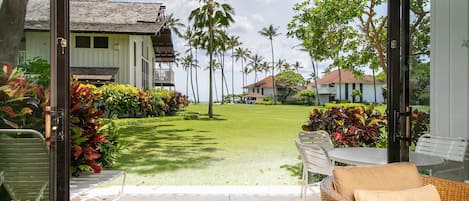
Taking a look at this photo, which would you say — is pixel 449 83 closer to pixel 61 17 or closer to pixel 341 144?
pixel 341 144

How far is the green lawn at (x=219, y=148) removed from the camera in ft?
19.3

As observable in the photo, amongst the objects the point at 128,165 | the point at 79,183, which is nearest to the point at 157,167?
the point at 128,165

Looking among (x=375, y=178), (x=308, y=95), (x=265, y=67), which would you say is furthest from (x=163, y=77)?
(x=375, y=178)

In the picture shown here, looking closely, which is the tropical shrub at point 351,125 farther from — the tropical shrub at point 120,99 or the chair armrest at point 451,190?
the tropical shrub at point 120,99

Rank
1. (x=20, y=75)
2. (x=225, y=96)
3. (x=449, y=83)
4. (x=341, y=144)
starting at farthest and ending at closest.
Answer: (x=225, y=96)
(x=341, y=144)
(x=449, y=83)
(x=20, y=75)

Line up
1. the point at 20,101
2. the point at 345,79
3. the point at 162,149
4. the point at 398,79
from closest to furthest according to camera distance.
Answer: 1. the point at 20,101
2. the point at 398,79
3. the point at 345,79
4. the point at 162,149

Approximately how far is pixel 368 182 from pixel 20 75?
200 cm

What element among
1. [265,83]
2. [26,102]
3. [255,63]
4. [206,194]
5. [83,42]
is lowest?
[206,194]

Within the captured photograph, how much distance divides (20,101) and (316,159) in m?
2.25

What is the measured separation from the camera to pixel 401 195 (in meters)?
1.56

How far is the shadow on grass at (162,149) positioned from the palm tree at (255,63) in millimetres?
1834

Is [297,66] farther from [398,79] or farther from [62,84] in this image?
[62,84]

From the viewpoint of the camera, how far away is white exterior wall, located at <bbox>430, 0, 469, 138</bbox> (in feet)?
9.50

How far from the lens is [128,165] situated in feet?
20.8
